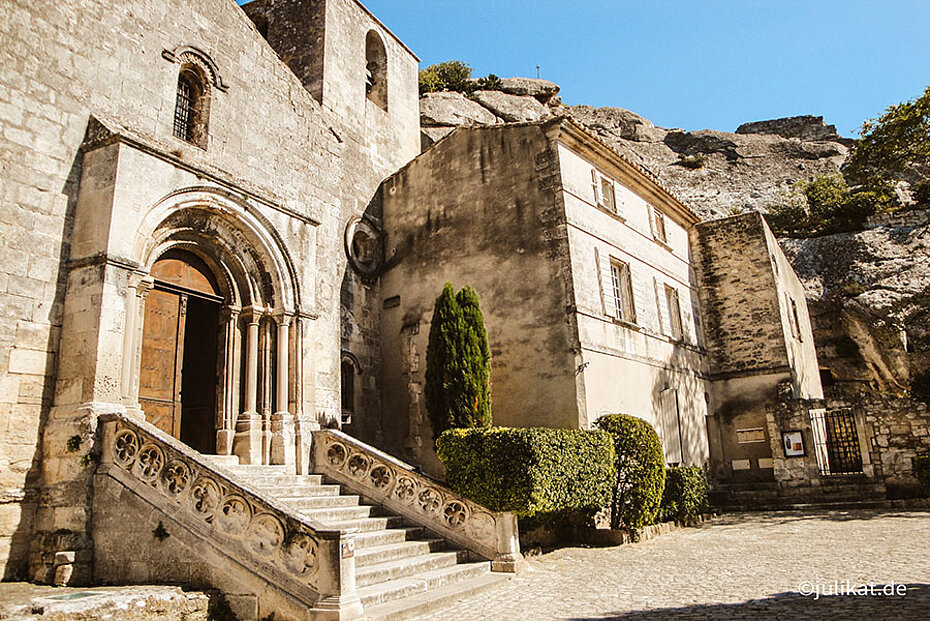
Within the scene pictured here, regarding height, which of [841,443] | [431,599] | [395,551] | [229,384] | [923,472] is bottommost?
[431,599]

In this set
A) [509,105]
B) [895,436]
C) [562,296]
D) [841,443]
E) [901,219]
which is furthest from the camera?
[509,105]

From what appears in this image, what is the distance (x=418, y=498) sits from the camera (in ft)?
30.6

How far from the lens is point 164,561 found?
21.2 feet

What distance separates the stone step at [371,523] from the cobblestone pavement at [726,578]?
1.91m

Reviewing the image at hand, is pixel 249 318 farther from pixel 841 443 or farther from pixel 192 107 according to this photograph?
pixel 841 443

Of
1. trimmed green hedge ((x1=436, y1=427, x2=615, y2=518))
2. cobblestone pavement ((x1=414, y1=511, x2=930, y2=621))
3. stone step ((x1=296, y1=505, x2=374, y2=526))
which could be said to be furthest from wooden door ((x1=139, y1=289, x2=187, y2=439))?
cobblestone pavement ((x1=414, y1=511, x2=930, y2=621))

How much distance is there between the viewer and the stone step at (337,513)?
323 inches

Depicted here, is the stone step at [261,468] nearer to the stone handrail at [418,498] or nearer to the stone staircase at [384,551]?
the stone staircase at [384,551]

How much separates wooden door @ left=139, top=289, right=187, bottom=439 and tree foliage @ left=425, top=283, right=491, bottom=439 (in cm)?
449

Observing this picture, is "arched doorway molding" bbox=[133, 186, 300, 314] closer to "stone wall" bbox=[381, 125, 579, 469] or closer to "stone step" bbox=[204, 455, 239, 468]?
"stone step" bbox=[204, 455, 239, 468]

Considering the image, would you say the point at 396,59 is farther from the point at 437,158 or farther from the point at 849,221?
the point at 849,221

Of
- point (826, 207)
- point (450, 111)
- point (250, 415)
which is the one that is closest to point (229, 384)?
point (250, 415)

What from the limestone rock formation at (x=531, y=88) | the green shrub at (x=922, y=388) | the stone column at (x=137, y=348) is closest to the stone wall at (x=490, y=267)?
the stone column at (x=137, y=348)

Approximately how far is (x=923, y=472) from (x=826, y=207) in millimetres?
22087
